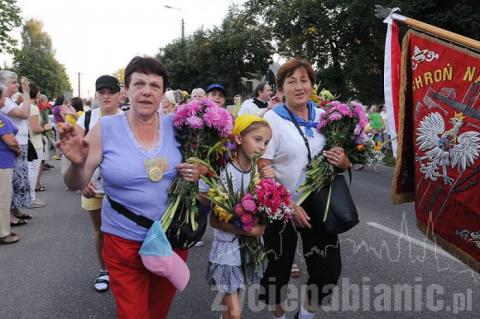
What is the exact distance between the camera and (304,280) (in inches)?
167

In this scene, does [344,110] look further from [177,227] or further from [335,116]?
[177,227]

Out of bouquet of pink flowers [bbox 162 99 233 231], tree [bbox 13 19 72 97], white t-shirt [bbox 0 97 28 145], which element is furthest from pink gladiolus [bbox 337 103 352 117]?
tree [bbox 13 19 72 97]

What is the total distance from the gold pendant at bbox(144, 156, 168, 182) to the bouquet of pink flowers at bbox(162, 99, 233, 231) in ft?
0.32

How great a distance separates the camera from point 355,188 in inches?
359

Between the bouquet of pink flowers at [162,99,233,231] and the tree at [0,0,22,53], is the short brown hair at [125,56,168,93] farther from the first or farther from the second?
the tree at [0,0,22,53]

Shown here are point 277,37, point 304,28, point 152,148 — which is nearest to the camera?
point 152,148

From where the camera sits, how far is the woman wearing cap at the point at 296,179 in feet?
9.61

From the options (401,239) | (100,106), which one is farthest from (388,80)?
(401,239)

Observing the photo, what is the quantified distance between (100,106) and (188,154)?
1.79 metres

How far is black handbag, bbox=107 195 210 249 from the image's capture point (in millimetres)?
2422

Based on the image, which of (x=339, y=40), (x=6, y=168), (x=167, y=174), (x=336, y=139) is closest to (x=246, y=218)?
(x=167, y=174)

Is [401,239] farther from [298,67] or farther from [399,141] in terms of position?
[298,67]

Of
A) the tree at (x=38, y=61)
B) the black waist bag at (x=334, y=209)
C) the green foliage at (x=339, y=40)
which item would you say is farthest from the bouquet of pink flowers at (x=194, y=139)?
the tree at (x=38, y=61)

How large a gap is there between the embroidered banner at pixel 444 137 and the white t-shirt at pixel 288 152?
68cm
